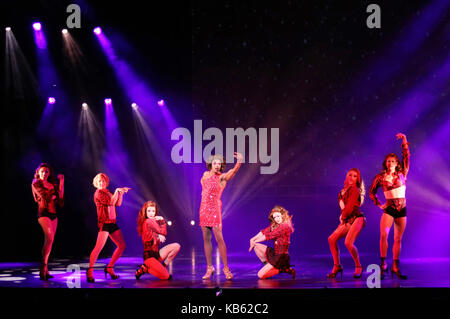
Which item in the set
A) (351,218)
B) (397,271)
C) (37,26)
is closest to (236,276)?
(351,218)

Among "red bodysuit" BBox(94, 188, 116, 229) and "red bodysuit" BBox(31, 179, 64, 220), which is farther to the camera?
"red bodysuit" BBox(31, 179, 64, 220)

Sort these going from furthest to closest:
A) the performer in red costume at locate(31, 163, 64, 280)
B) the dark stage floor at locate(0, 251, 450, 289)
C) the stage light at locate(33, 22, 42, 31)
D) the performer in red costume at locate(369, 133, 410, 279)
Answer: the stage light at locate(33, 22, 42, 31) → the performer in red costume at locate(31, 163, 64, 280) → the performer in red costume at locate(369, 133, 410, 279) → the dark stage floor at locate(0, 251, 450, 289)

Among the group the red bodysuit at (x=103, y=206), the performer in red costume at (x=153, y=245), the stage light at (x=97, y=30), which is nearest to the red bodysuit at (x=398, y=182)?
the performer in red costume at (x=153, y=245)

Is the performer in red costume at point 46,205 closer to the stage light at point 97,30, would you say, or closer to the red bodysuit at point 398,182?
the red bodysuit at point 398,182

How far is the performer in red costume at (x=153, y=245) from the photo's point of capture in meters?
6.29

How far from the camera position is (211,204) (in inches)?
253

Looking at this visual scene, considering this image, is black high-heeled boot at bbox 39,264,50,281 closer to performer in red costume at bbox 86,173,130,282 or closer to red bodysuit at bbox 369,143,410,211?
performer in red costume at bbox 86,173,130,282

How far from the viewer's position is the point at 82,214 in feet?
35.7

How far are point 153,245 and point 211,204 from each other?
0.87m

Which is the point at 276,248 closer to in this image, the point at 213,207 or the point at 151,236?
the point at 213,207

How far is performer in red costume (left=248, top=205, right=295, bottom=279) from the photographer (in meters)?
6.32

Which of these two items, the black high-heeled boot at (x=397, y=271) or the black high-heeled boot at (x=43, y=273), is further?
the black high-heeled boot at (x=43, y=273)

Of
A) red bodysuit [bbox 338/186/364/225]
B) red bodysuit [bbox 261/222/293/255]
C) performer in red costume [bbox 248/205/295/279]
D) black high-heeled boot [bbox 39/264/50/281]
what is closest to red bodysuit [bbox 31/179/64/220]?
black high-heeled boot [bbox 39/264/50/281]

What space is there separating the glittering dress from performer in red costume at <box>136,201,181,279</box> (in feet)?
1.71
